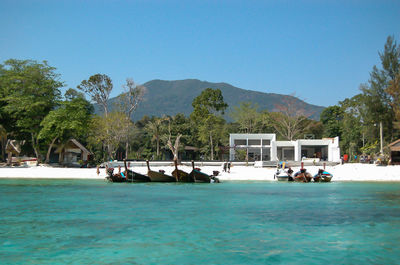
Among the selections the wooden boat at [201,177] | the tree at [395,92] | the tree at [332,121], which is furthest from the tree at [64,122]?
the tree at [332,121]

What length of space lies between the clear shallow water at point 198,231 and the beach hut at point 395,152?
2111 centimetres

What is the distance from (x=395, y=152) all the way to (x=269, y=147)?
16.1 metres

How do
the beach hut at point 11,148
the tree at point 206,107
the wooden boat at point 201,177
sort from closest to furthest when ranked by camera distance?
the wooden boat at point 201,177
the beach hut at point 11,148
the tree at point 206,107

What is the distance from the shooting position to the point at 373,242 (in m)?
11.5

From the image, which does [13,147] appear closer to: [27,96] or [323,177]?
[27,96]

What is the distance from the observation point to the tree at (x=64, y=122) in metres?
42.2

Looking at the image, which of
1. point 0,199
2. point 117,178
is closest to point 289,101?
point 117,178

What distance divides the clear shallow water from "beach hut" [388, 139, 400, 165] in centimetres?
2111

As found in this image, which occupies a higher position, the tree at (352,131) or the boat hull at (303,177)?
the tree at (352,131)

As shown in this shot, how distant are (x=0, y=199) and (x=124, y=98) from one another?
38.4m

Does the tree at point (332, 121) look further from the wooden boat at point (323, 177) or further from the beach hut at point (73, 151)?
the beach hut at point (73, 151)

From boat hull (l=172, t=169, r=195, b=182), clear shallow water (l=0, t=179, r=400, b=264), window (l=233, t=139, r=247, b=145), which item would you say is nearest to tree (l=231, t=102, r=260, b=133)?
window (l=233, t=139, r=247, b=145)

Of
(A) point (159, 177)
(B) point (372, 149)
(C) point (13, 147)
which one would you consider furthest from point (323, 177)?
(C) point (13, 147)

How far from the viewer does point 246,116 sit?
6600 centimetres
